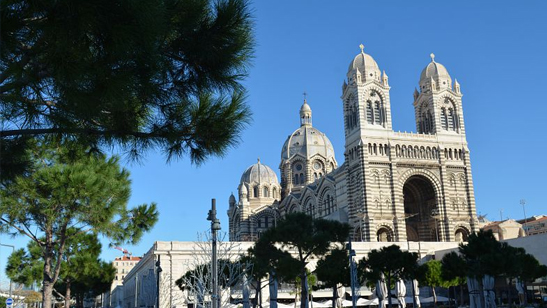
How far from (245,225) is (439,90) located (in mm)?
38385

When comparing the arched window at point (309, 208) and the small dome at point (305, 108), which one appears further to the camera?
the small dome at point (305, 108)

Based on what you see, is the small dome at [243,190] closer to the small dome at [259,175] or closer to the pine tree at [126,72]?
the small dome at [259,175]

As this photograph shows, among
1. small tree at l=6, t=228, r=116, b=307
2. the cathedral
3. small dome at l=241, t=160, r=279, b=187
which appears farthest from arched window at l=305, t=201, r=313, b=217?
small tree at l=6, t=228, r=116, b=307

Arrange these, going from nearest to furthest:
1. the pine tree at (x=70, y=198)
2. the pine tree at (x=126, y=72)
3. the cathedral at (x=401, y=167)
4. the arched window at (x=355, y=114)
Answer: the pine tree at (x=126, y=72) → the pine tree at (x=70, y=198) → the cathedral at (x=401, y=167) → the arched window at (x=355, y=114)

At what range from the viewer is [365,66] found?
203 feet

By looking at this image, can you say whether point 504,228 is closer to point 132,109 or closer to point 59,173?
point 59,173

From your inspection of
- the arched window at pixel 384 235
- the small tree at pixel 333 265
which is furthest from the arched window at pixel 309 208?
the small tree at pixel 333 265

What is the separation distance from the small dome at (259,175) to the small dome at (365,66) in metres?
33.7

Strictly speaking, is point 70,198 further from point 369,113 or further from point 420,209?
point 420,209

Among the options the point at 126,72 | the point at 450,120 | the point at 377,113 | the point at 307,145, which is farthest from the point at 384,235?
the point at 126,72

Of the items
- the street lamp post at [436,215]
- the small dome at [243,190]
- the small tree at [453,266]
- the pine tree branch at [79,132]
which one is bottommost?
the small tree at [453,266]

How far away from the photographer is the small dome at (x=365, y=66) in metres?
61.8

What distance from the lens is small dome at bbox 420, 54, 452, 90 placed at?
212 feet

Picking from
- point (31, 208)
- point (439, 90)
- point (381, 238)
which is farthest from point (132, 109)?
point (439, 90)
